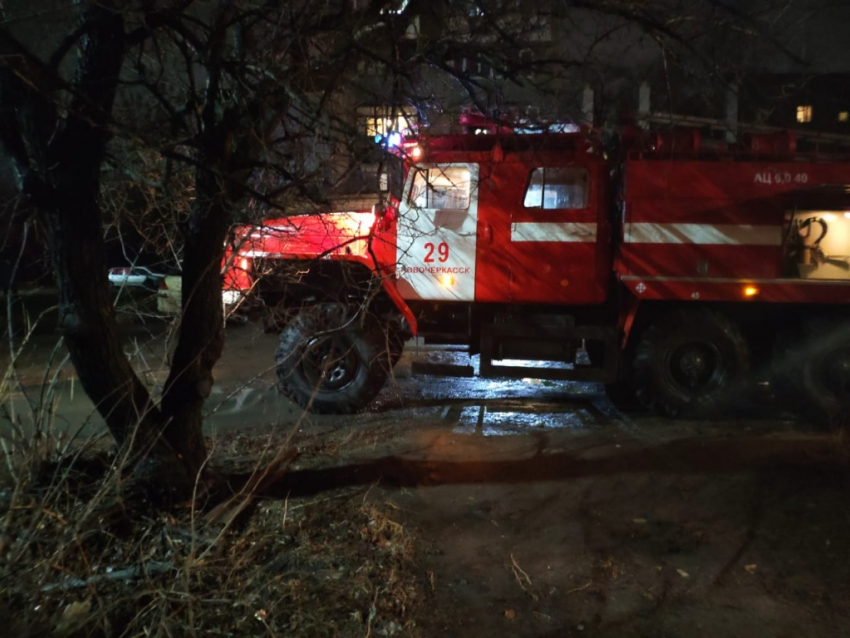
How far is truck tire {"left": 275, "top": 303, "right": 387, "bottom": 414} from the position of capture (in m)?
7.31

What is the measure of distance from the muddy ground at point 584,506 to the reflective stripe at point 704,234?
6.29 ft

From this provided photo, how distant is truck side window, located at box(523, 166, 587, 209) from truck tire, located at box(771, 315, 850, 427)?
271 centimetres

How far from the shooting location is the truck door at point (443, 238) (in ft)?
24.1

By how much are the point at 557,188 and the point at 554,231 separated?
0.47 meters

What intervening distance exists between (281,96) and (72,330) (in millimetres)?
1959

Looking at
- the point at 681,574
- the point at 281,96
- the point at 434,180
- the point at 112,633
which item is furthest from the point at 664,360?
the point at 112,633

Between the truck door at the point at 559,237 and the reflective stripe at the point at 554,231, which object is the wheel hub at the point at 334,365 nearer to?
the truck door at the point at 559,237

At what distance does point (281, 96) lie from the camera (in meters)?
4.52

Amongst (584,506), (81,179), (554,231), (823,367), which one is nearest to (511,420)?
(554,231)

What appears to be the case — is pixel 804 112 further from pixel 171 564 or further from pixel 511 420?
pixel 171 564

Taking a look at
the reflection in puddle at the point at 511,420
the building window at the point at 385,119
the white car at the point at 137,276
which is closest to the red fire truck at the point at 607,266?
the reflection in puddle at the point at 511,420

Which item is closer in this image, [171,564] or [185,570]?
[185,570]

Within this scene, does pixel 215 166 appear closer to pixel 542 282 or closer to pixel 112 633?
pixel 112 633

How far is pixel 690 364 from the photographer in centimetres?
737
